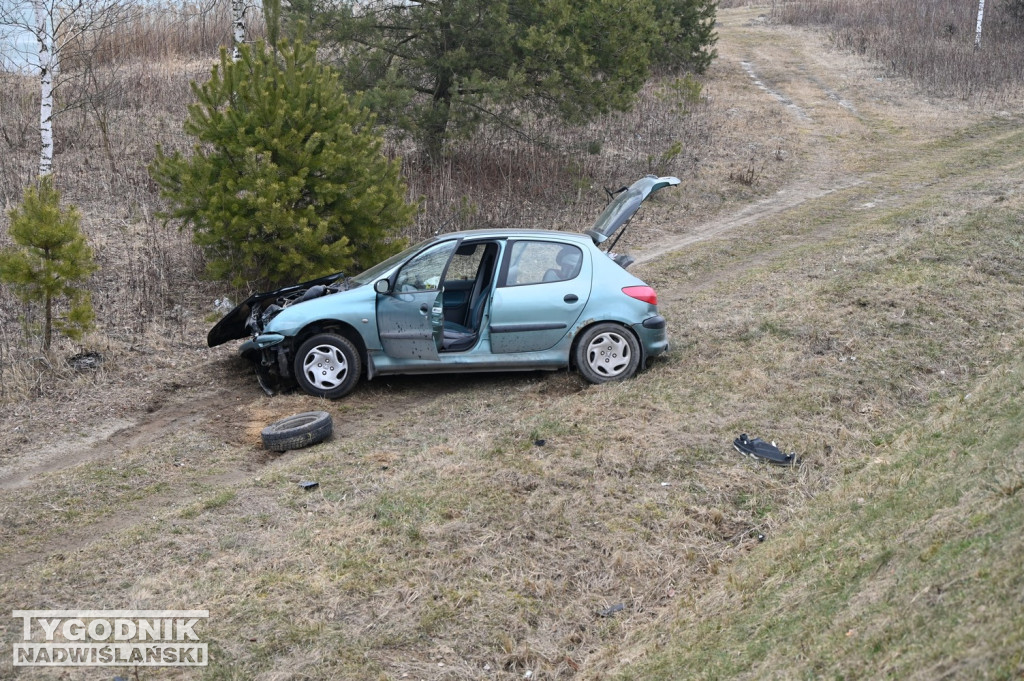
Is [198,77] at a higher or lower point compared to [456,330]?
higher

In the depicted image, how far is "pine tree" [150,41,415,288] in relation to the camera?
10.6m

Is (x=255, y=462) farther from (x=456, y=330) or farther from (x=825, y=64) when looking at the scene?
(x=825, y=64)

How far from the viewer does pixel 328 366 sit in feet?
29.0

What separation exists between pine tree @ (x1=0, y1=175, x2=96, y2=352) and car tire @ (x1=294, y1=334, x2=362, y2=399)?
8.64 feet

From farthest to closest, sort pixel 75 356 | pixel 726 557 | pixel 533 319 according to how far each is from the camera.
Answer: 1. pixel 75 356
2. pixel 533 319
3. pixel 726 557

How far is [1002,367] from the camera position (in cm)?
814

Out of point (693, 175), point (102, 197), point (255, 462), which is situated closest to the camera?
point (255, 462)

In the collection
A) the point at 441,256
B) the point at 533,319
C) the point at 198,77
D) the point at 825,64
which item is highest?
the point at 825,64

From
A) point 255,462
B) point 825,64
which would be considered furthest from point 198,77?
point 825,64

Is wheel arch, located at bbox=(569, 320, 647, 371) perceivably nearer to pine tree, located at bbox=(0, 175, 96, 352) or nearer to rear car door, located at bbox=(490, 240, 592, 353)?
rear car door, located at bbox=(490, 240, 592, 353)

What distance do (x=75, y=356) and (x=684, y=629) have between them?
7.30 meters

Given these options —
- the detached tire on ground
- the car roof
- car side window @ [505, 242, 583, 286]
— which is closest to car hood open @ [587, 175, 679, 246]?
the car roof

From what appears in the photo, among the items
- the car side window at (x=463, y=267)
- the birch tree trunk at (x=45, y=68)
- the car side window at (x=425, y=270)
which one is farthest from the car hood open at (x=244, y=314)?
the birch tree trunk at (x=45, y=68)

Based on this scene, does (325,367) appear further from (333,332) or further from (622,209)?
(622,209)
